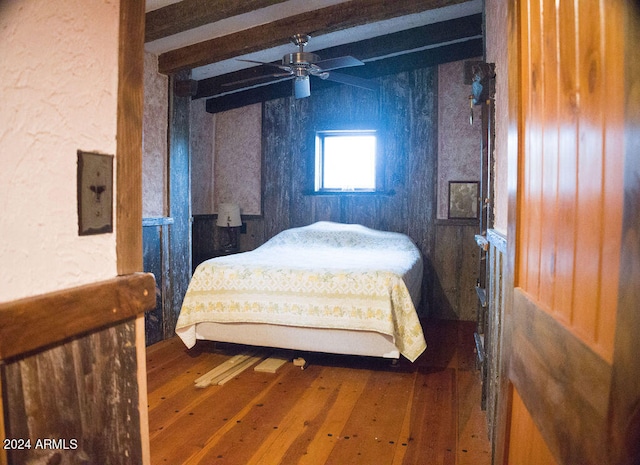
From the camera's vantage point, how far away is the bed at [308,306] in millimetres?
3086

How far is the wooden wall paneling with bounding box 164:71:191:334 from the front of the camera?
164 inches

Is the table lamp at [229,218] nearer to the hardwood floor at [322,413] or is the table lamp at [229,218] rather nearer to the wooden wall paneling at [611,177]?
the hardwood floor at [322,413]

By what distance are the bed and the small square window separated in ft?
6.00

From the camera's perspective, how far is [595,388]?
565 mm

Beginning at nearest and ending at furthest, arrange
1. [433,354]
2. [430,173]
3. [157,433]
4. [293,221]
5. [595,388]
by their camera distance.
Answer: [595,388] < [157,433] < [433,354] < [430,173] < [293,221]

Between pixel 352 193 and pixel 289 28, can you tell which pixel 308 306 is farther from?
pixel 352 193

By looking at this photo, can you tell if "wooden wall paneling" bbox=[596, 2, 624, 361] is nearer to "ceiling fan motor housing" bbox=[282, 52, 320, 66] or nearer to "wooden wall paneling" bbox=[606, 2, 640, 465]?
"wooden wall paneling" bbox=[606, 2, 640, 465]

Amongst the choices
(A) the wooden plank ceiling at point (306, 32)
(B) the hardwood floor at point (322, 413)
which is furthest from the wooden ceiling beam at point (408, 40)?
(B) the hardwood floor at point (322, 413)

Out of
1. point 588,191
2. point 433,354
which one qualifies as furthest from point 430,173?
point 588,191

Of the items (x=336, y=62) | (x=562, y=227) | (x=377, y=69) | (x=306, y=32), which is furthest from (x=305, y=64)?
(x=562, y=227)

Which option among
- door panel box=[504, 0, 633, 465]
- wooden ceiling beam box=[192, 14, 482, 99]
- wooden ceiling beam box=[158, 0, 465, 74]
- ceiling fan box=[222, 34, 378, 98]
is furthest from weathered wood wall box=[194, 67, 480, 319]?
door panel box=[504, 0, 633, 465]

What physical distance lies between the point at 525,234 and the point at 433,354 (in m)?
2.84

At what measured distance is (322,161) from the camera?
552 centimetres

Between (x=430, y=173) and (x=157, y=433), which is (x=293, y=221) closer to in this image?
(x=430, y=173)
